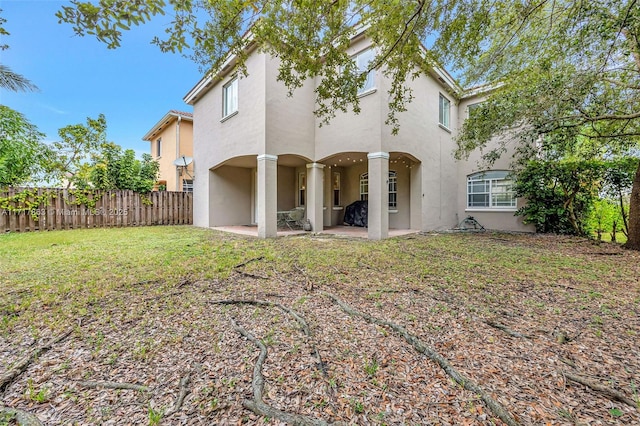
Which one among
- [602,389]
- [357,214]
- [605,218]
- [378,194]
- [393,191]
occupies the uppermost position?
[393,191]

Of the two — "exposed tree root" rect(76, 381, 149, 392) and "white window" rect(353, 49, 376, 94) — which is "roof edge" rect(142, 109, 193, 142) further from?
"exposed tree root" rect(76, 381, 149, 392)

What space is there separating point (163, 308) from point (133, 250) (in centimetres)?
420

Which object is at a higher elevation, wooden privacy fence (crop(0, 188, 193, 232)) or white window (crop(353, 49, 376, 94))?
white window (crop(353, 49, 376, 94))

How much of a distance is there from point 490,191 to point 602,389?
39.4 ft

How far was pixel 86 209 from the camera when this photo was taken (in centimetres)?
1106

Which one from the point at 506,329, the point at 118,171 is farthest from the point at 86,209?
the point at 506,329

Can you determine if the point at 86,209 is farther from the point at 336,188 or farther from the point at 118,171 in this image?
the point at 336,188

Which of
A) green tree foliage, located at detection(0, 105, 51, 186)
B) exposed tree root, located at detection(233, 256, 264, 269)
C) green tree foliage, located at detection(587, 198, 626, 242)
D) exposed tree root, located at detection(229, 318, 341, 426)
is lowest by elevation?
exposed tree root, located at detection(229, 318, 341, 426)

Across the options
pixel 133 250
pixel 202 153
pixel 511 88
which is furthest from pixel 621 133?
pixel 202 153

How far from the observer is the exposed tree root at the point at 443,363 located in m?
1.69

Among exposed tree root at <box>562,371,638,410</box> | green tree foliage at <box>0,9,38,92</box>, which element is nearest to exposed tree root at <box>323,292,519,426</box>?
exposed tree root at <box>562,371,638,410</box>

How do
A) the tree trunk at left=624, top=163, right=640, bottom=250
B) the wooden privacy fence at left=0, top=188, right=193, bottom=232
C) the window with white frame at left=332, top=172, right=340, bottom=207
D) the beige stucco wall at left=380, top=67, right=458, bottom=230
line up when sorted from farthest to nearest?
the window with white frame at left=332, top=172, right=340, bottom=207 → the wooden privacy fence at left=0, top=188, right=193, bottom=232 → the beige stucco wall at left=380, top=67, right=458, bottom=230 → the tree trunk at left=624, top=163, right=640, bottom=250

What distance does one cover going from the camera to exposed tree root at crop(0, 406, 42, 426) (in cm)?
159

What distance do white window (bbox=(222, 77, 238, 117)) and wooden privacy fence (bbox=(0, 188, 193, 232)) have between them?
205 inches
